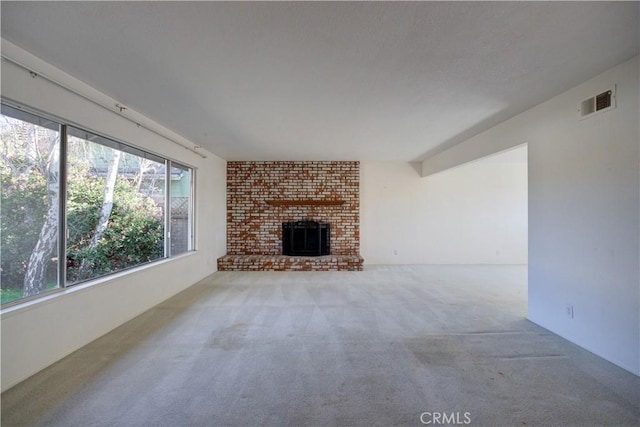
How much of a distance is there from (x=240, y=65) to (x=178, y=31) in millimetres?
499

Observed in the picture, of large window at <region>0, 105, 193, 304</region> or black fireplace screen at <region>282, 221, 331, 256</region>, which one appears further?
black fireplace screen at <region>282, 221, 331, 256</region>

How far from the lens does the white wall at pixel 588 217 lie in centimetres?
218

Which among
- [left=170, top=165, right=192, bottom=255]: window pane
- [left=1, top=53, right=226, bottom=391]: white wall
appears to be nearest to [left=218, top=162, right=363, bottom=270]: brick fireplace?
[left=170, top=165, right=192, bottom=255]: window pane

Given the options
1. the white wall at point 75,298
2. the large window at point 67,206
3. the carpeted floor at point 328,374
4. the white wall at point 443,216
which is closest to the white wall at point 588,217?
the carpeted floor at point 328,374

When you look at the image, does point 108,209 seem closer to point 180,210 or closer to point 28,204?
point 28,204

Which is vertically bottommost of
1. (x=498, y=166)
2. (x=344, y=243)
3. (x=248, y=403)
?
(x=248, y=403)

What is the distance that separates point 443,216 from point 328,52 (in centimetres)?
570

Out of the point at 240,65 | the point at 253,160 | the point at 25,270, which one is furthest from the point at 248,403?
the point at 253,160

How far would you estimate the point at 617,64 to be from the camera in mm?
2221

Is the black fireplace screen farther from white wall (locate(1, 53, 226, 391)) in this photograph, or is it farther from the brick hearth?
white wall (locate(1, 53, 226, 391))

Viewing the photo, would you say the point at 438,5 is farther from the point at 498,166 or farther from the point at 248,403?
the point at 498,166

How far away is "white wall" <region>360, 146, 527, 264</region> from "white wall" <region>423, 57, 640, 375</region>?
11.4ft

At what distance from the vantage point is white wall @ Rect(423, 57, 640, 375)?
85.8 inches
